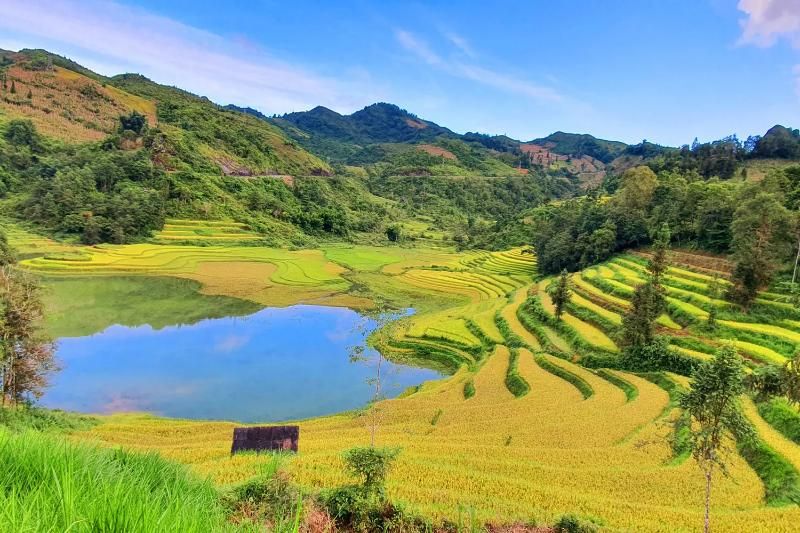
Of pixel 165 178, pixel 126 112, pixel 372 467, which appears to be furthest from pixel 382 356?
pixel 126 112

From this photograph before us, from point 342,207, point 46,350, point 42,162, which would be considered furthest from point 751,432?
point 342,207

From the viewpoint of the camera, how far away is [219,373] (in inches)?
979

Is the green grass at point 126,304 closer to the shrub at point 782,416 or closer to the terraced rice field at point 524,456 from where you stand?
the terraced rice field at point 524,456

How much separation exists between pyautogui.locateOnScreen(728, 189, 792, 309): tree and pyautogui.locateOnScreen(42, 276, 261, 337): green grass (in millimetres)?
33815

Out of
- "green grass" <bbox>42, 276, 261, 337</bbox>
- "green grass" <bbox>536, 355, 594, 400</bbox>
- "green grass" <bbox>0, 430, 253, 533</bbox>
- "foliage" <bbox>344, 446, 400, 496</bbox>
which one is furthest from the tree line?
"green grass" <bbox>42, 276, 261, 337</bbox>

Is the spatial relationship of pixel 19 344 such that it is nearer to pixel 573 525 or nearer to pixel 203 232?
pixel 573 525

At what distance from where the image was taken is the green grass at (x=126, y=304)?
31547 millimetres

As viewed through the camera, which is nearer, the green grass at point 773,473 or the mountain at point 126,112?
the green grass at point 773,473

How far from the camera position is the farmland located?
1078 centimetres

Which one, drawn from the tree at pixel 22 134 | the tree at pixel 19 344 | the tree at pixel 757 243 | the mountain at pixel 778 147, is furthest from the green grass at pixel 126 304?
the mountain at pixel 778 147

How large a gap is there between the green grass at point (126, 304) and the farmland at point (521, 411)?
1.67m

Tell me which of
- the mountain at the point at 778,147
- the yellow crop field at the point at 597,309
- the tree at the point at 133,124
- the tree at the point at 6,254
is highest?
the mountain at the point at 778,147

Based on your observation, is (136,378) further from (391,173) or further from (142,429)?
(391,173)

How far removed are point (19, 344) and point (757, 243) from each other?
35640 mm
